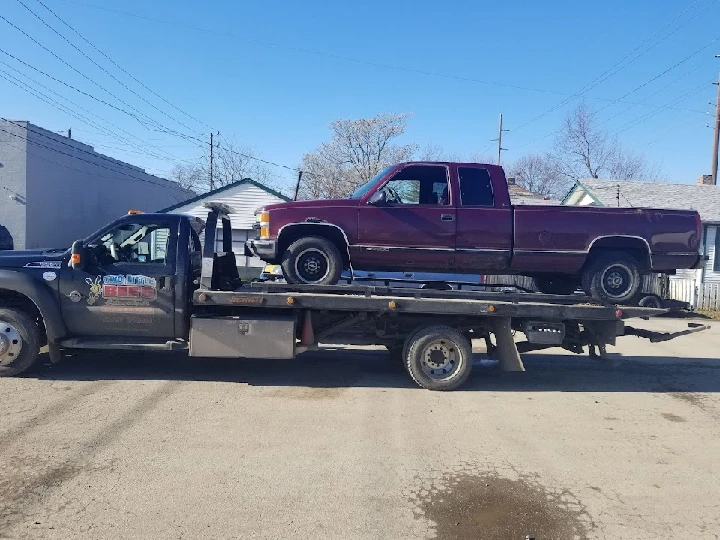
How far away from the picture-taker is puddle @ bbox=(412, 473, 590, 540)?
361cm

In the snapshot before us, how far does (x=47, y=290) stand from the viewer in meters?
6.57

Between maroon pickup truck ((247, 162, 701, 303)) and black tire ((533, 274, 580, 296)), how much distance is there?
64 cm

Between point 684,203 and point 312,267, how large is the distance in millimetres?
19299

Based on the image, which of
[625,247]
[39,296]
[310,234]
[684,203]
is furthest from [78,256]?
[684,203]

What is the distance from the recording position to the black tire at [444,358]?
6.82 m

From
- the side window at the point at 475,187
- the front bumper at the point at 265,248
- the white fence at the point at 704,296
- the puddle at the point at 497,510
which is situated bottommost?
the puddle at the point at 497,510

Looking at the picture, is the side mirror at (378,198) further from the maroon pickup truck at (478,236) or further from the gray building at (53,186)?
the gray building at (53,186)

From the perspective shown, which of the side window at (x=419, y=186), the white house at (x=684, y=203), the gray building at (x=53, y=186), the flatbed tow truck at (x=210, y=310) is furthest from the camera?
the gray building at (x=53, y=186)

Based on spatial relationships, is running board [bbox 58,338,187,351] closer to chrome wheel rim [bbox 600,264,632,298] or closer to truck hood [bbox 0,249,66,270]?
truck hood [bbox 0,249,66,270]

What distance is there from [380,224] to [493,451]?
3.22 metres

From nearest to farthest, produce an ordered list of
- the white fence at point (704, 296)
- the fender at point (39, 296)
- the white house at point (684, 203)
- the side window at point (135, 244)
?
1. the fender at point (39, 296)
2. the side window at point (135, 244)
3. the white fence at point (704, 296)
4. the white house at point (684, 203)

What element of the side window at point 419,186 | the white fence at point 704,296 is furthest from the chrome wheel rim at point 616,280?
the white fence at point 704,296

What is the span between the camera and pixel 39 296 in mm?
6477

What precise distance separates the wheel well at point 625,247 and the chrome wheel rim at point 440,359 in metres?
2.22
